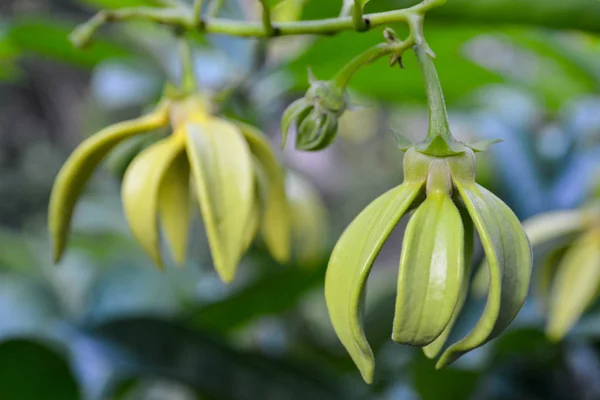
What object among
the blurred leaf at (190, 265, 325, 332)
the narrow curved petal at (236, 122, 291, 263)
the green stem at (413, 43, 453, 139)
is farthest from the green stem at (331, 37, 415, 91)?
the blurred leaf at (190, 265, 325, 332)

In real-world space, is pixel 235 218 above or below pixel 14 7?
above

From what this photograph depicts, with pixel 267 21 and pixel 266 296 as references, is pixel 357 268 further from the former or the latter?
pixel 266 296

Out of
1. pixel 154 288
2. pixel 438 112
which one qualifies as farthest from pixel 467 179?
pixel 154 288

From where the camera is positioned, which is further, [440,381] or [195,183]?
[440,381]

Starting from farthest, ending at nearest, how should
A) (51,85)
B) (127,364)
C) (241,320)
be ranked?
1. (51,85)
2. (241,320)
3. (127,364)

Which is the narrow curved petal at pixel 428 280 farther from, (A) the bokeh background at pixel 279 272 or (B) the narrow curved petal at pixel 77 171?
(B) the narrow curved petal at pixel 77 171

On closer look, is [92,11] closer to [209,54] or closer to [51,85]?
[51,85]

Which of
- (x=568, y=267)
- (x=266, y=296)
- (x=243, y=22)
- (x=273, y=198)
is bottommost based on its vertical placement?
(x=266, y=296)

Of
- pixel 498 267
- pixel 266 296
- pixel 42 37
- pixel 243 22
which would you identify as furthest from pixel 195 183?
pixel 42 37
